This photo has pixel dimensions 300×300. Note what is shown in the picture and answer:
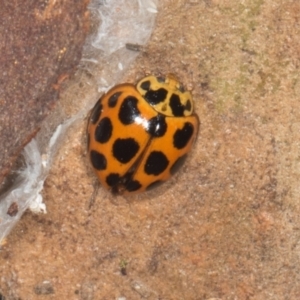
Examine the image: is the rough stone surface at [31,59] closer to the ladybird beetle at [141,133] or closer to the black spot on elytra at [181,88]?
the ladybird beetle at [141,133]

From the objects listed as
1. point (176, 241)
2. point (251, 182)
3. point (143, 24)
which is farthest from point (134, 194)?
point (143, 24)

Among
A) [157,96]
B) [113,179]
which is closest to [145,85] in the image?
[157,96]

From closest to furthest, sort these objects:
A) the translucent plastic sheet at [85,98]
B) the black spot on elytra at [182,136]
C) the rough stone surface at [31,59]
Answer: the rough stone surface at [31,59], the black spot on elytra at [182,136], the translucent plastic sheet at [85,98]

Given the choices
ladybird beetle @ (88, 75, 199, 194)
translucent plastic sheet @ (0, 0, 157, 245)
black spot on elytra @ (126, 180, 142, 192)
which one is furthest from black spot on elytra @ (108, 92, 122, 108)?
black spot on elytra @ (126, 180, 142, 192)

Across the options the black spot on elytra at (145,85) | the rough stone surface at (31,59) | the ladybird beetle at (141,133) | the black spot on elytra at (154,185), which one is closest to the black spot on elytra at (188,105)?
the ladybird beetle at (141,133)

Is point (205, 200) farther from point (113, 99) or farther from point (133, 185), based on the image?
point (113, 99)

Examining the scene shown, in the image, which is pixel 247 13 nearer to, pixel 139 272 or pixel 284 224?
pixel 284 224

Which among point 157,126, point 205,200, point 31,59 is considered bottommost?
point 205,200
